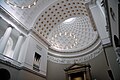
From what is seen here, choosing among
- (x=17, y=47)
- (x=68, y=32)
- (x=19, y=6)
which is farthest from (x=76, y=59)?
Result: (x=19, y=6)

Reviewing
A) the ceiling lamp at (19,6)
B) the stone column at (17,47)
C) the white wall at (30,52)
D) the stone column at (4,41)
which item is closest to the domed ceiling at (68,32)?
the white wall at (30,52)

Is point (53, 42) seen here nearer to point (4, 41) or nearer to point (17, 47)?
point (17, 47)

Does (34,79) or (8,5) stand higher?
(8,5)

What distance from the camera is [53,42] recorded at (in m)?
16.8

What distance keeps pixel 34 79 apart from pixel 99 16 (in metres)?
7.73

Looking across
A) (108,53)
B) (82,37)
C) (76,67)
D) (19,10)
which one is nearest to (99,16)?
(108,53)

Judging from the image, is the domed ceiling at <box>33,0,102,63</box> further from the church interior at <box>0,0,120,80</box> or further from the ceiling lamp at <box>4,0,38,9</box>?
the ceiling lamp at <box>4,0,38,9</box>

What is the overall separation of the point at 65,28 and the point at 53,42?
11.0 ft

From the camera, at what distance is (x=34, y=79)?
9.79 meters

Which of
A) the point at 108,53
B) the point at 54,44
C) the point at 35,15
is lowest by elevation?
the point at 108,53

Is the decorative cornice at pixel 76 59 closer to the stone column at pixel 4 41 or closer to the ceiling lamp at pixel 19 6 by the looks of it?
the stone column at pixel 4 41

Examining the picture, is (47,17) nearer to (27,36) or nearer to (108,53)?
(27,36)

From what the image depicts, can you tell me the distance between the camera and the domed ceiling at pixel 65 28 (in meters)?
11.7

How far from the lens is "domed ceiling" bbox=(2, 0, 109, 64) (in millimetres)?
11680
